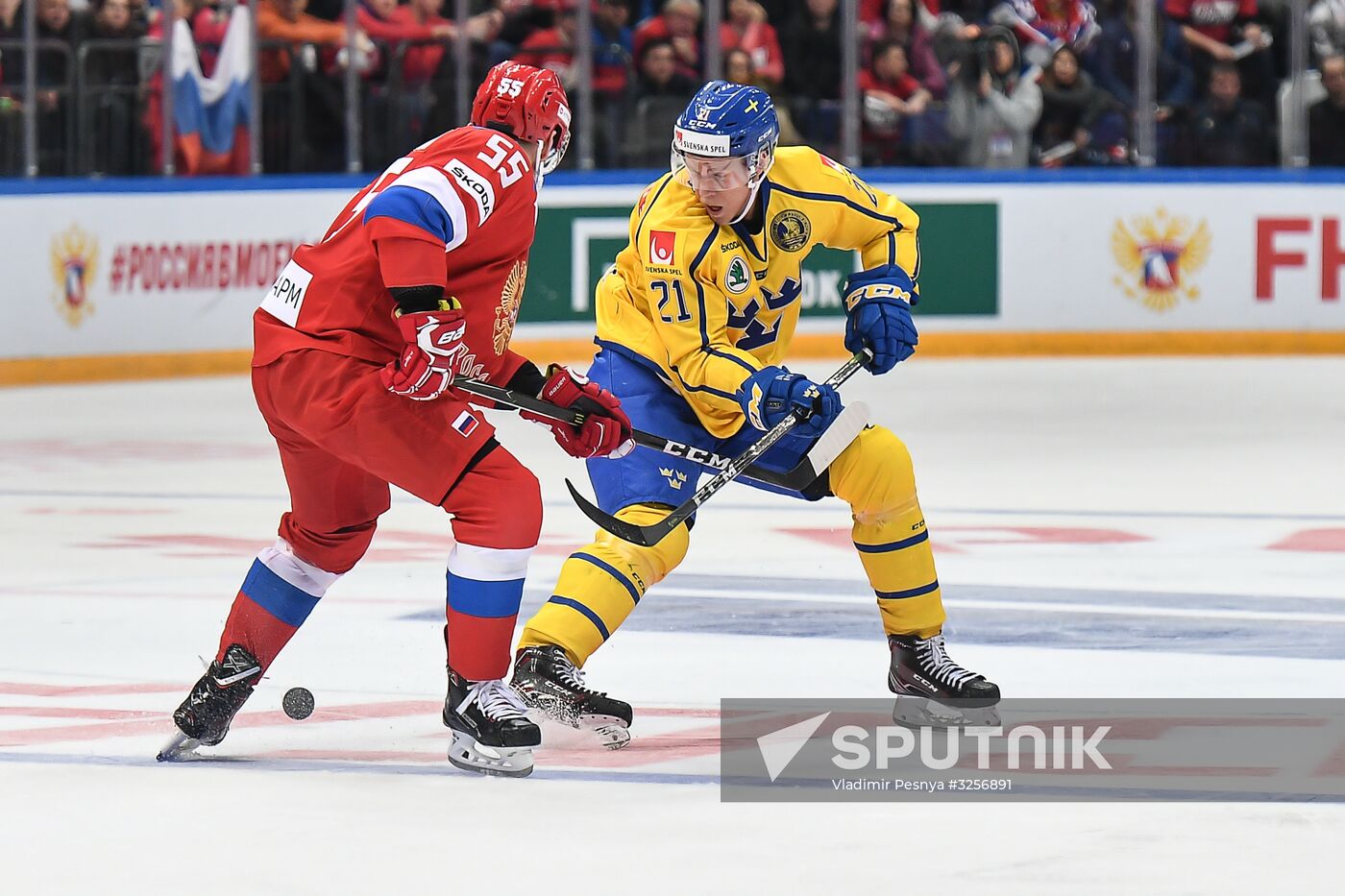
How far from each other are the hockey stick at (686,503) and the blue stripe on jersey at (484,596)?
0.39 meters

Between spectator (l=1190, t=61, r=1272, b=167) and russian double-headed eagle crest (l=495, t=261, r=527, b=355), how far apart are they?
9184 mm

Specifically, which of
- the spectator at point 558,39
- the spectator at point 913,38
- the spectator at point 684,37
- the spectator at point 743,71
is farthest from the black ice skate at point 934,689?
the spectator at point 913,38

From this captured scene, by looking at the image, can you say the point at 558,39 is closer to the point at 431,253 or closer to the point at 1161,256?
the point at 1161,256

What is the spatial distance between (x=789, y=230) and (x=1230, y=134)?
877 cm

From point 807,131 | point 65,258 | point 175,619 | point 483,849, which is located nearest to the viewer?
point 483,849

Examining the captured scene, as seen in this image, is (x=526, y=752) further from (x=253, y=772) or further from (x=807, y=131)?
(x=807, y=131)

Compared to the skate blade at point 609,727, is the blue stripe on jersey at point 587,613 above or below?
above

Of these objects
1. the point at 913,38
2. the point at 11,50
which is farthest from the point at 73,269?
the point at 913,38

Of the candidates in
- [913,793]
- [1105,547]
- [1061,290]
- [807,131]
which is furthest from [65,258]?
[913,793]

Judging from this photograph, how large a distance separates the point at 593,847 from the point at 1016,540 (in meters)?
3.51

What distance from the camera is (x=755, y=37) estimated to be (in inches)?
490

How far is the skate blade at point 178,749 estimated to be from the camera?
415 centimetres

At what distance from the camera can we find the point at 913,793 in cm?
383

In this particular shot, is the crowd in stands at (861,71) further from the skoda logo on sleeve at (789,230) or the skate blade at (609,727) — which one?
the skate blade at (609,727)
